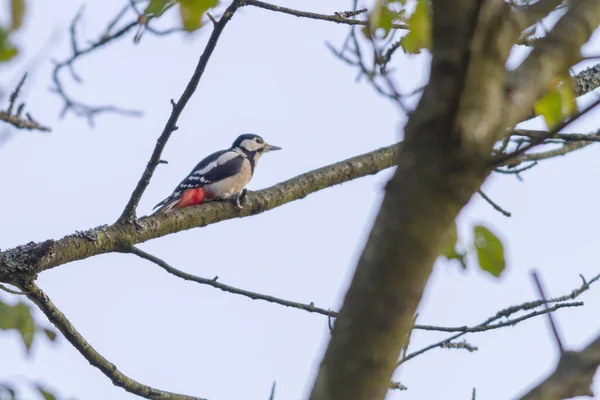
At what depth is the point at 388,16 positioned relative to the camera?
183 cm

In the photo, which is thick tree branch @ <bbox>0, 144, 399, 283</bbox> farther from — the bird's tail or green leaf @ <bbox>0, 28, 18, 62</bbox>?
the bird's tail

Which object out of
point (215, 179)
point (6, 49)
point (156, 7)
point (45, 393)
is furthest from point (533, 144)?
point (215, 179)

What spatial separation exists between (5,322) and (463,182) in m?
1.34

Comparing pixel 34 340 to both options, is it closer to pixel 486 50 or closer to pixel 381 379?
pixel 381 379

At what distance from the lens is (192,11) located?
4.92 feet

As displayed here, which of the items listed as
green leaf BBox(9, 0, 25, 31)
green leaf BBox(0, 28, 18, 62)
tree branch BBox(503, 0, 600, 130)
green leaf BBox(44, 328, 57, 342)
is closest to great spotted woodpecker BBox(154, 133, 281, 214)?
green leaf BBox(44, 328, 57, 342)

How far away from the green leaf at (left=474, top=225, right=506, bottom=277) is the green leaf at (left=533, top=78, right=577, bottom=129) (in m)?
0.28

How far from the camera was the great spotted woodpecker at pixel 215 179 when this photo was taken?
7.19m

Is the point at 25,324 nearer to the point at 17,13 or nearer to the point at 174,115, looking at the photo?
the point at 17,13

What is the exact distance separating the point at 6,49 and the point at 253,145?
7.38 m

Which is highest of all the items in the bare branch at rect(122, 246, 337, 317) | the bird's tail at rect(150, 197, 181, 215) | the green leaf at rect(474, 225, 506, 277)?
the bird's tail at rect(150, 197, 181, 215)

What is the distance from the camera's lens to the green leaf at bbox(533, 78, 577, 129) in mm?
1764

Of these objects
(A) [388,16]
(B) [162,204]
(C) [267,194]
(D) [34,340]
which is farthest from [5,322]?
(B) [162,204]

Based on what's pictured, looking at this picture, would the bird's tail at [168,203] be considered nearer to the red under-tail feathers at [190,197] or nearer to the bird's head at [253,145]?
the red under-tail feathers at [190,197]
